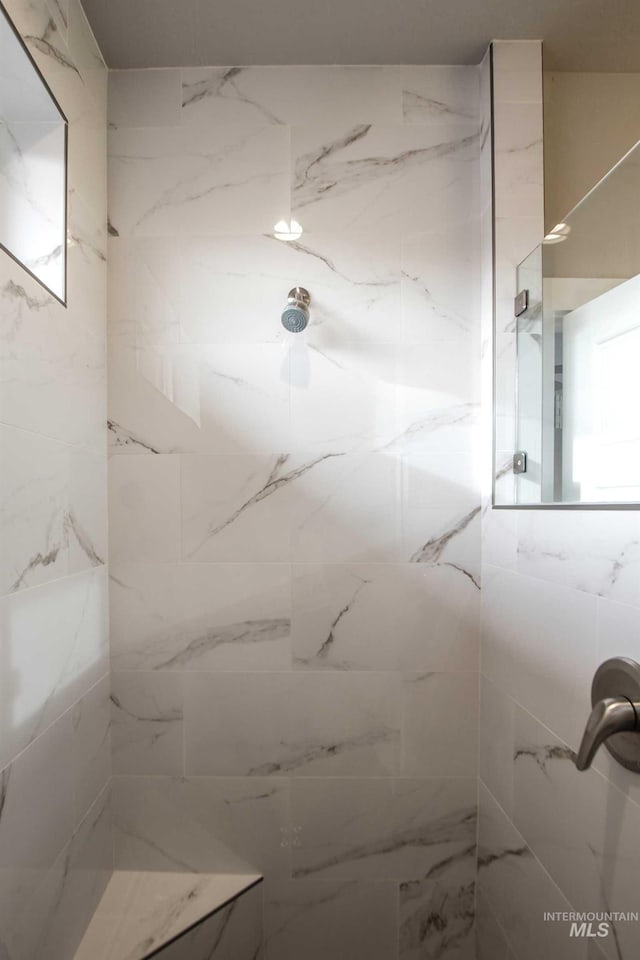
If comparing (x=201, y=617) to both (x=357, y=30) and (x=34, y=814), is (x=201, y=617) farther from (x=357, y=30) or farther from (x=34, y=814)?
(x=357, y=30)

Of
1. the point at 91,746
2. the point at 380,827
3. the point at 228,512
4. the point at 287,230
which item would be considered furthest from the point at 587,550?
the point at 91,746

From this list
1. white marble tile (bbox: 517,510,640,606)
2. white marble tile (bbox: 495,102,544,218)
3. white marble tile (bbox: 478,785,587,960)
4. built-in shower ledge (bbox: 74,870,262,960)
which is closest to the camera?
white marble tile (bbox: 517,510,640,606)

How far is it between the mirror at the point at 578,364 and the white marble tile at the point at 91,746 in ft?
3.51

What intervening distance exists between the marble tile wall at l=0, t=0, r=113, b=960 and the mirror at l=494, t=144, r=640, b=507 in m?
0.97

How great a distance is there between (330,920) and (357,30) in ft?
7.12

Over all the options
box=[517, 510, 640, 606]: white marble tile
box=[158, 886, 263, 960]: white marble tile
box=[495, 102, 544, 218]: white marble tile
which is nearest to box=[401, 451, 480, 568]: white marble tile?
box=[517, 510, 640, 606]: white marble tile

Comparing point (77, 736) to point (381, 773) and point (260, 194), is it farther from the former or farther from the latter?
point (260, 194)

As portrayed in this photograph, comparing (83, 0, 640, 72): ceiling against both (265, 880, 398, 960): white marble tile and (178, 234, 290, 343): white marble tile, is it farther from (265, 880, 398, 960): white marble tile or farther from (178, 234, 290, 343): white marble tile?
(265, 880, 398, 960): white marble tile

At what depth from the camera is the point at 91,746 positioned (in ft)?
4.14

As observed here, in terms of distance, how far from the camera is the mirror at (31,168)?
3.23 ft

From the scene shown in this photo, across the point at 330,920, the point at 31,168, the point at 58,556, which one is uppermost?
the point at 31,168

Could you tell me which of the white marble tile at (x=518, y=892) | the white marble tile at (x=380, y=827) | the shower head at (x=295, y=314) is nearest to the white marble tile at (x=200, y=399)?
the shower head at (x=295, y=314)

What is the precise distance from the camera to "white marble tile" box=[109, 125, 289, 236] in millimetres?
1394

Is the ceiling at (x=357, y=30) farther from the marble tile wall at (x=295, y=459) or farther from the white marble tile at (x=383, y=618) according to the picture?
the white marble tile at (x=383, y=618)
